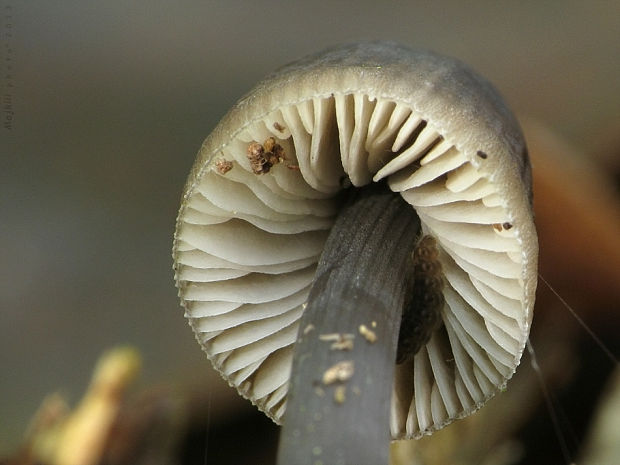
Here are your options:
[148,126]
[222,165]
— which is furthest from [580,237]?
[148,126]

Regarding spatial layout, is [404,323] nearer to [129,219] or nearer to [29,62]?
[129,219]

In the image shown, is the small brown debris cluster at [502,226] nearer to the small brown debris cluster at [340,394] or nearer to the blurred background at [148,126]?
the small brown debris cluster at [340,394]

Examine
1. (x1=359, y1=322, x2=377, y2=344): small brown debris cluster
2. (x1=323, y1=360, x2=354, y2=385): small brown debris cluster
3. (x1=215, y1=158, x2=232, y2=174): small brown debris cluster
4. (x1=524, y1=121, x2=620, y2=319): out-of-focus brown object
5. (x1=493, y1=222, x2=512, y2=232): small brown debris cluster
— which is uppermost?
(x1=215, y1=158, x2=232, y2=174): small brown debris cluster

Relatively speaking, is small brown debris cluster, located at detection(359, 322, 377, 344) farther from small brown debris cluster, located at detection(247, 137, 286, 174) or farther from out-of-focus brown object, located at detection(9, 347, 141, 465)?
out-of-focus brown object, located at detection(9, 347, 141, 465)

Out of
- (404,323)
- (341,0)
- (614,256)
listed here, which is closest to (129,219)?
(341,0)

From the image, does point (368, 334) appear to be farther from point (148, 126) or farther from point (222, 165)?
point (148, 126)

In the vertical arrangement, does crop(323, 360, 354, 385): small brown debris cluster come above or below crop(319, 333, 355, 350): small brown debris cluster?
below

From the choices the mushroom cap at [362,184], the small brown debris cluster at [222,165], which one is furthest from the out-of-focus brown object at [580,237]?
the small brown debris cluster at [222,165]

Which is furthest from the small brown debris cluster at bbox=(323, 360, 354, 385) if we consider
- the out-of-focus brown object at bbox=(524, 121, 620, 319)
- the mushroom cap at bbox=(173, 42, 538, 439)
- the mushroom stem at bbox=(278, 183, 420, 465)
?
the out-of-focus brown object at bbox=(524, 121, 620, 319)
